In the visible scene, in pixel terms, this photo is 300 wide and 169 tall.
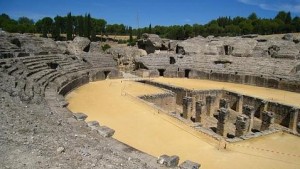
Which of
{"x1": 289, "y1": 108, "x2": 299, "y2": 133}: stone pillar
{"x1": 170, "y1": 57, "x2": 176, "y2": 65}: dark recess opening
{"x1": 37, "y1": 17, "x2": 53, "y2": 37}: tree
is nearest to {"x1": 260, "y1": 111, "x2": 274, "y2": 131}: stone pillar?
{"x1": 289, "y1": 108, "x2": 299, "y2": 133}: stone pillar

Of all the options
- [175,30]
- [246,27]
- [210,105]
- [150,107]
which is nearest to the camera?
[150,107]

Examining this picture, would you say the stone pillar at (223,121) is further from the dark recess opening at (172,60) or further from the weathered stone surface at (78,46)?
the weathered stone surface at (78,46)

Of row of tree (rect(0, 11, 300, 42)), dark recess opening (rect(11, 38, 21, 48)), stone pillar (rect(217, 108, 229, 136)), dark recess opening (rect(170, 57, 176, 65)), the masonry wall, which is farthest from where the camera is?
row of tree (rect(0, 11, 300, 42))

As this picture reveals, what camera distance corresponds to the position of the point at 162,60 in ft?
94.1

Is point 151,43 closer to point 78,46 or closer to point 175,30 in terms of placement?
point 78,46

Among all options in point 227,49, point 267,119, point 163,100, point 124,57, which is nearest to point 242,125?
point 267,119

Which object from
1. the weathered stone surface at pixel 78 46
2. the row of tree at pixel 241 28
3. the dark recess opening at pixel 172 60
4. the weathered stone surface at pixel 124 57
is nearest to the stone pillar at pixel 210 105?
the dark recess opening at pixel 172 60

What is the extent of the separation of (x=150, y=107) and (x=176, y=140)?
4370 millimetres

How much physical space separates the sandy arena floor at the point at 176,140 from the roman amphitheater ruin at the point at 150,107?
4cm

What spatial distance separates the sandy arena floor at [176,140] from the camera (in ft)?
28.3

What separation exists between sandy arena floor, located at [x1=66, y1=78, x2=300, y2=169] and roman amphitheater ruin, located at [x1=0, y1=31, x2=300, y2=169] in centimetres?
4

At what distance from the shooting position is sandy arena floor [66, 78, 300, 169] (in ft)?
28.3

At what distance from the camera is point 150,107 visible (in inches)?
554

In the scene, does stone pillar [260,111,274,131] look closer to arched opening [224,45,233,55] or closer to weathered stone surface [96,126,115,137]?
weathered stone surface [96,126,115,137]
